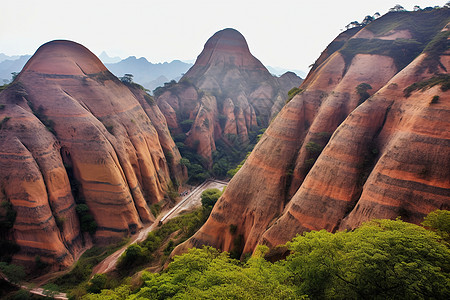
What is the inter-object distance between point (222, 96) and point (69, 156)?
168 feet

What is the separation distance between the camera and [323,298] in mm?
10477

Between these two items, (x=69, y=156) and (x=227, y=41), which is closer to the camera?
(x=69, y=156)

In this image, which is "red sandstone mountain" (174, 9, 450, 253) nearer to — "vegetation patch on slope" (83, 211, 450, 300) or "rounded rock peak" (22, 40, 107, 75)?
"vegetation patch on slope" (83, 211, 450, 300)

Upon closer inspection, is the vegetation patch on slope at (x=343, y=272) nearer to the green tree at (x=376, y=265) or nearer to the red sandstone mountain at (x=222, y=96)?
the green tree at (x=376, y=265)

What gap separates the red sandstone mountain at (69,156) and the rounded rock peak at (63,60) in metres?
0.14

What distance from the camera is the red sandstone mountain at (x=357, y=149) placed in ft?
50.0

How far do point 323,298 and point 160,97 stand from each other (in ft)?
204

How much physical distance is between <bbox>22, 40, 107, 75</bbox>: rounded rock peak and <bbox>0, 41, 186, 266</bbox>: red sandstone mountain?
5.4 inches

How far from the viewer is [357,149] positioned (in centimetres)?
1864

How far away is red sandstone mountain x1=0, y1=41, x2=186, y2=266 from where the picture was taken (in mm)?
27016

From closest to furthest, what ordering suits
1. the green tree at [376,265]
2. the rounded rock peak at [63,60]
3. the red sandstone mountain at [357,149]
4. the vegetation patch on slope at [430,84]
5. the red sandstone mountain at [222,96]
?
the green tree at [376,265], the red sandstone mountain at [357,149], the vegetation patch on slope at [430,84], the rounded rock peak at [63,60], the red sandstone mountain at [222,96]

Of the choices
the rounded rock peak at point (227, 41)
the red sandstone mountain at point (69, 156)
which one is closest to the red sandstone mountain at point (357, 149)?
the red sandstone mountain at point (69, 156)

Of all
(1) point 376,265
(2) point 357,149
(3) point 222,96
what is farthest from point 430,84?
(3) point 222,96

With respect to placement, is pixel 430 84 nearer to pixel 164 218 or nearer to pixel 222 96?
pixel 164 218
